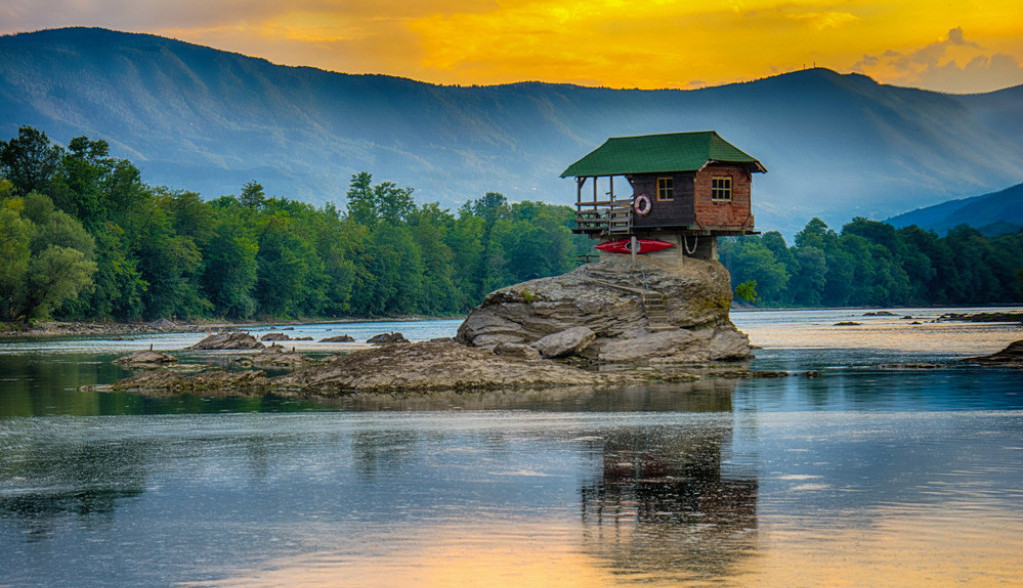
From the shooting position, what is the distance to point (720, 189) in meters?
56.2

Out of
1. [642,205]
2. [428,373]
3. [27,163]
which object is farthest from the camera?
[27,163]

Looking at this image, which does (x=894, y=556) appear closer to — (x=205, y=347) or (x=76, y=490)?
(x=76, y=490)

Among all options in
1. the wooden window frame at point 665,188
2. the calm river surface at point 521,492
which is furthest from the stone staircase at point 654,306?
the calm river surface at point 521,492

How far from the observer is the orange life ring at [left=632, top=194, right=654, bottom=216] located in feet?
182

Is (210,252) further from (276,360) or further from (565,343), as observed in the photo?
(565,343)

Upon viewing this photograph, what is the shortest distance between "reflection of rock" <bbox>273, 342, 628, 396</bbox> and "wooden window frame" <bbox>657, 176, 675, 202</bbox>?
17770 millimetres

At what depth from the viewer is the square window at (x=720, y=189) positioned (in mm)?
55812

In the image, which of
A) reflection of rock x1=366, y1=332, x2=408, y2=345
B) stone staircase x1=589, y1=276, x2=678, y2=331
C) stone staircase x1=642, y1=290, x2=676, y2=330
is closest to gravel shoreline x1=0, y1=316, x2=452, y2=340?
reflection of rock x1=366, y1=332, x2=408, y2=345

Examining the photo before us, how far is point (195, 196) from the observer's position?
138 meters

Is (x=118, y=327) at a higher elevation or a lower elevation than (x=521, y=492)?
higher

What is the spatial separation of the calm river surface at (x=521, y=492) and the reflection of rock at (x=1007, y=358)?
13.3 m

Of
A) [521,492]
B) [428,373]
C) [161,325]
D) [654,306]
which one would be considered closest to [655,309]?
[654,306]

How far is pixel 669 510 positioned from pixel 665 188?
136ft

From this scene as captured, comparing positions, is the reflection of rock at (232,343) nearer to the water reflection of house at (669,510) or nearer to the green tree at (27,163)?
the water reflection of house at (669,510)
